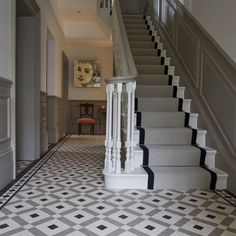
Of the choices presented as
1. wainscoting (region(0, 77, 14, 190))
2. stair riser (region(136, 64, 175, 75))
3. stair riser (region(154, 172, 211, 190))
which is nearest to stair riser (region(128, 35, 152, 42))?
stair riser (region(136, 64, 175, 75))

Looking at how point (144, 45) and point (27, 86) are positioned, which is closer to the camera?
point (27, 86)

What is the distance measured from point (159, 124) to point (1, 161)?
6.32 ft

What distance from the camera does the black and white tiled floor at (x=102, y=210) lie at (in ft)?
6.18

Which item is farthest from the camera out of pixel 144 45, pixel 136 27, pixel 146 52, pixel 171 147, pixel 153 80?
pixel 136 27

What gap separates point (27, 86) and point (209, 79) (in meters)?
2.57

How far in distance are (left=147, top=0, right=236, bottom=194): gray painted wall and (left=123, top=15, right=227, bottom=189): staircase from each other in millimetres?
122

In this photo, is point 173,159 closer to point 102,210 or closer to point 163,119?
point 163,119

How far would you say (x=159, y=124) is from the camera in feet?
11.7

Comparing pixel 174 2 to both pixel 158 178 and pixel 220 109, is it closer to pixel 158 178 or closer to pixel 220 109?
pixel 220 109

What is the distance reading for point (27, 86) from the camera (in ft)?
13.4

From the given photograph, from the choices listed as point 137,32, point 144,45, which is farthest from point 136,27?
point 144,45

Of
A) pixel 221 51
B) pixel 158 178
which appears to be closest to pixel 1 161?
pixel 158 178

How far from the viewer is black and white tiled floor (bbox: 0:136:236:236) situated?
74.1 inches

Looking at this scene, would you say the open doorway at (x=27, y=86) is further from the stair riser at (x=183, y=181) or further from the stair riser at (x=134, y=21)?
the stair riser at (x=134, y=21)
